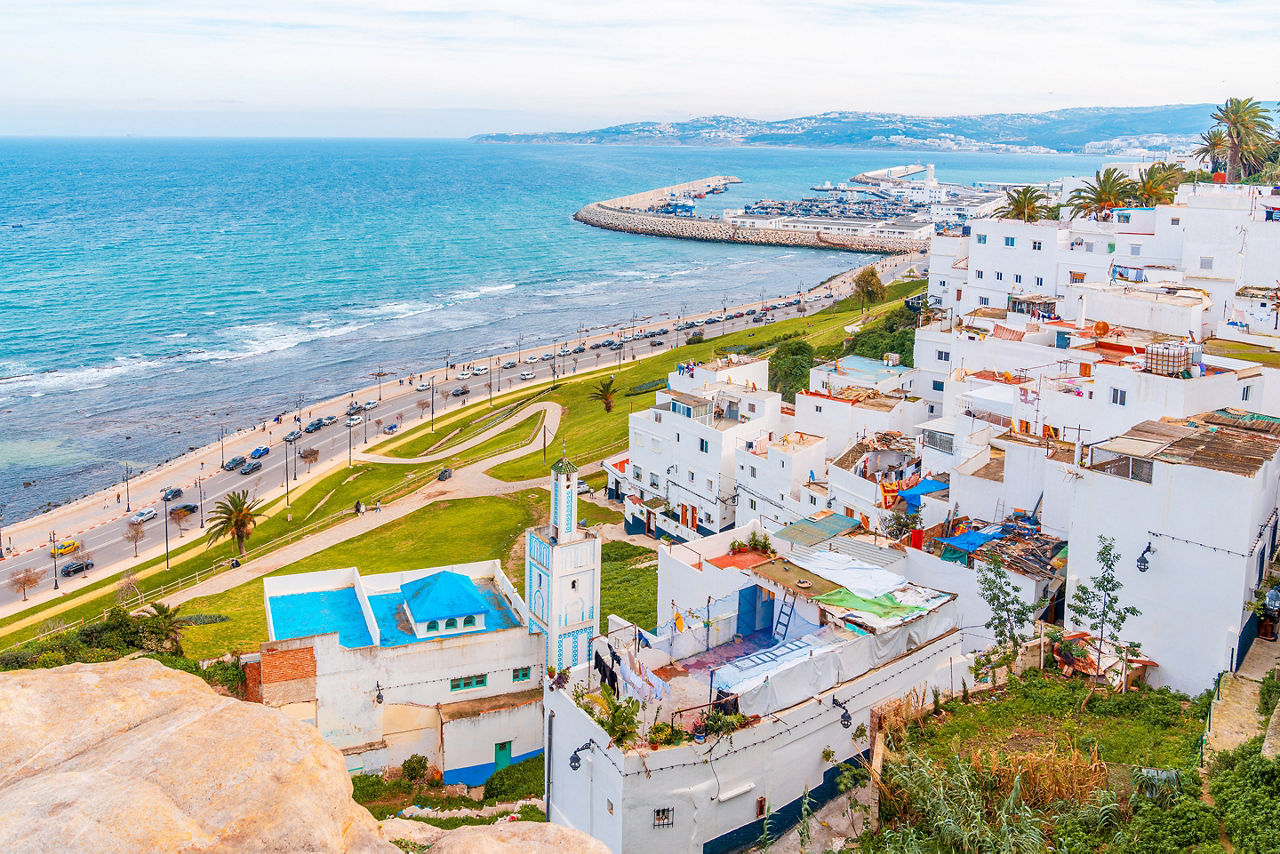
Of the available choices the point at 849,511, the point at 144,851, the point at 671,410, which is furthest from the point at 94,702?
the point at 671,410

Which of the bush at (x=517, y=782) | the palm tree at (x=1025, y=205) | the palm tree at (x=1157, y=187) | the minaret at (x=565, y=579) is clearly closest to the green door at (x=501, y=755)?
the bush at (x=517, y=782)

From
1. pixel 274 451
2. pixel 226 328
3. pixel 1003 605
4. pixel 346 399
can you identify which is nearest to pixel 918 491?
pixel 1003 605

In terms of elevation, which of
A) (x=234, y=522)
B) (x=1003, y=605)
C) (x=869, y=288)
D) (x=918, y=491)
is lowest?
(x=234, y=522)

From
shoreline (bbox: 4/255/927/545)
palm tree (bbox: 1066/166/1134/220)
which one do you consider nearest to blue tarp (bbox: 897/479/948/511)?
palm tree (bbox: 1066/166/1134/220)

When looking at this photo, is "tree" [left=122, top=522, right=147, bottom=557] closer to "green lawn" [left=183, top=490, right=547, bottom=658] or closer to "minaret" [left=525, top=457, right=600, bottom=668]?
"green lawn" [left=183, top=490, right=547, bottom=658]

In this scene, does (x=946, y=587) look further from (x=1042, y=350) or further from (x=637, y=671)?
(x=1042, y=350)

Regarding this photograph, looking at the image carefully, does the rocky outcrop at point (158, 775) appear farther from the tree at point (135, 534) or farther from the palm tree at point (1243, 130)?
the palm tree at point (1243, 130)

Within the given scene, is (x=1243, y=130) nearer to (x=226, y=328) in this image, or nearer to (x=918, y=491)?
(x=918, y=491)
